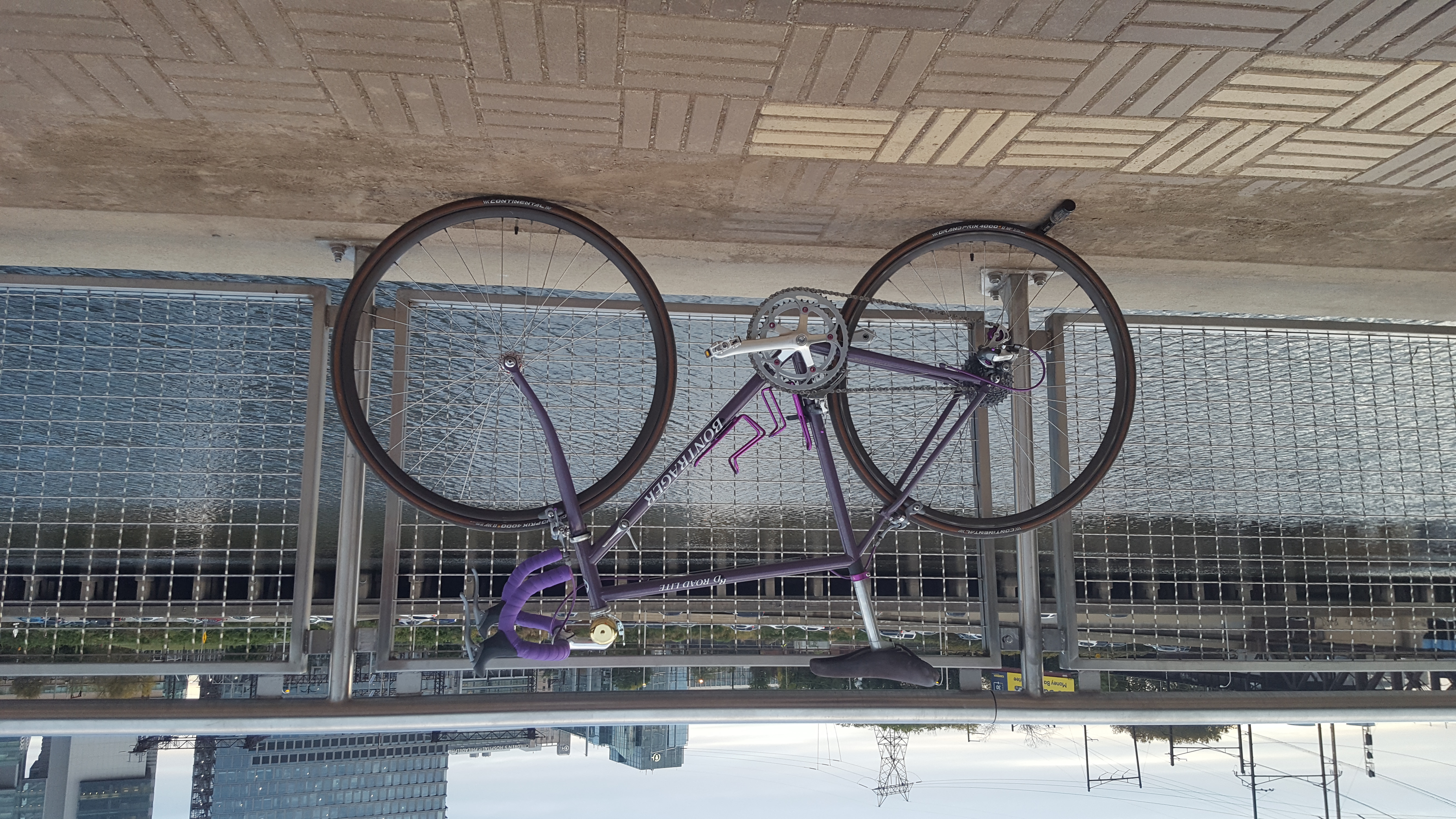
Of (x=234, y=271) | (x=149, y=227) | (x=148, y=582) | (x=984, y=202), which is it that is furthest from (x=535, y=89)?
(x=148, y=582)

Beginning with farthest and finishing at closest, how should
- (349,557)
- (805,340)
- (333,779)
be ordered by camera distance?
(333,779)
(349,557)
(805,340)

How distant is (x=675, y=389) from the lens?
2.56 m

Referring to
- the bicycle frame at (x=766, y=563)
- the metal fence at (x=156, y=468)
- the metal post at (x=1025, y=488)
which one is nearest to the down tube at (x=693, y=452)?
the bicycle frame at (x=766, y=563)

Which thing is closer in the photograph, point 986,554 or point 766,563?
point 766,563

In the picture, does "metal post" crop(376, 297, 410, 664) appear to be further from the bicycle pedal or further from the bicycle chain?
the bicycle chain

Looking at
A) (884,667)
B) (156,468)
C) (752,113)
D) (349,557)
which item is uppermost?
(752,113)

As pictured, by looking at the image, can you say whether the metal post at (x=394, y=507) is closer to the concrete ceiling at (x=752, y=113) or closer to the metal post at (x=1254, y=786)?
the concrete ceiling at (x=752, y=113)

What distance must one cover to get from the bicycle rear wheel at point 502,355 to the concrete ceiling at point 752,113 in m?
0.24

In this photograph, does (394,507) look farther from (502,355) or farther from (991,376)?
(991,376)

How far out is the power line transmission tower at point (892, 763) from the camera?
20.2 feet

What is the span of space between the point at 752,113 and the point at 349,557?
2142 mm

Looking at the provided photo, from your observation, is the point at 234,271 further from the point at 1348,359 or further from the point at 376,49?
the point at 1348,359

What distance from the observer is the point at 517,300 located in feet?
9.88

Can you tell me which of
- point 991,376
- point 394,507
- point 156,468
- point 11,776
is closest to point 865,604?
point 991,376
